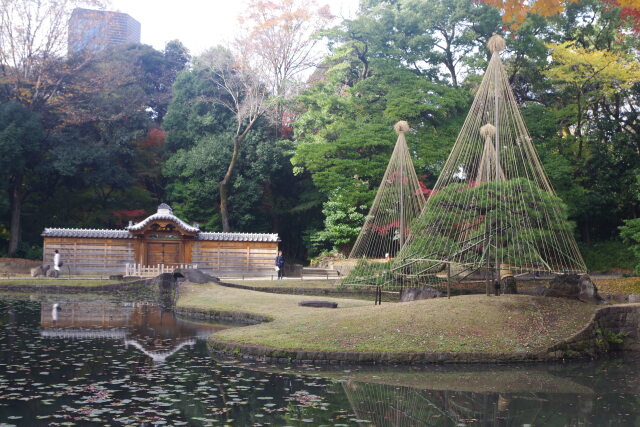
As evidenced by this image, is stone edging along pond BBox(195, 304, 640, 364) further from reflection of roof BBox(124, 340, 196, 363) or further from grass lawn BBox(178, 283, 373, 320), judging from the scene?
grass lawn BBox(178, 283, 373, 320)

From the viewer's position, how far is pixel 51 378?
9.76 m

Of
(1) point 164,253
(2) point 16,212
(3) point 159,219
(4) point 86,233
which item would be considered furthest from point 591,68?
(2) point 16,212

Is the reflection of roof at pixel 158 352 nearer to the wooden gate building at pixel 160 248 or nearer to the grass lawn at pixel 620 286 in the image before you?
the grass lawn at pixel 620 286

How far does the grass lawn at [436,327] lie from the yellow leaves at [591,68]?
67.5ft

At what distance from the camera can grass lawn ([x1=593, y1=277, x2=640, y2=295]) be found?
2223 cm

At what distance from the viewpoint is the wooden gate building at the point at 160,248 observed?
103 ft

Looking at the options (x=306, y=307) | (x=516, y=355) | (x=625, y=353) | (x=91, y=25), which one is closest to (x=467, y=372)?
(x=516, y=355)

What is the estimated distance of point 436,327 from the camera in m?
12.8

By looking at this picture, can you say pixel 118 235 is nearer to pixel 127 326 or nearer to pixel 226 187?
pixel 226 187

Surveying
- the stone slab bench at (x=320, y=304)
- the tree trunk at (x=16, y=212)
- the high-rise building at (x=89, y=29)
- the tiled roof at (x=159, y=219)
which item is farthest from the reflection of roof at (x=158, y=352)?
the high-rise building at (x=89, y=29)

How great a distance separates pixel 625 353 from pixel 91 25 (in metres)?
36.1

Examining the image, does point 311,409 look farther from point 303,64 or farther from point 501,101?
point 303,64

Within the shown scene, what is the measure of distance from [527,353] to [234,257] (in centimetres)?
2344

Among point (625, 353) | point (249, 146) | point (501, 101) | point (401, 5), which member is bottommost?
point (625, 353)
